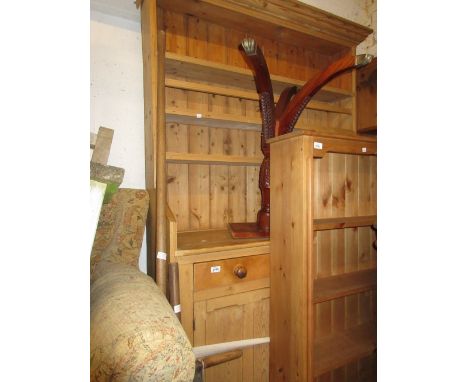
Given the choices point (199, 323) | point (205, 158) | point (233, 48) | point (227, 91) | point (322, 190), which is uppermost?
point (233, 48)

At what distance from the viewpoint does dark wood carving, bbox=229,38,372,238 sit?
3.99 ft

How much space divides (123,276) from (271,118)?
98cm

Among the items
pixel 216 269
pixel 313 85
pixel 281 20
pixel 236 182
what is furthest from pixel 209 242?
pixel 281 20

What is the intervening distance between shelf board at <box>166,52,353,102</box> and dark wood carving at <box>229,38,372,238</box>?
0.11 metres

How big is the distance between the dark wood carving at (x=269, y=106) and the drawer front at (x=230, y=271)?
5.2 inches

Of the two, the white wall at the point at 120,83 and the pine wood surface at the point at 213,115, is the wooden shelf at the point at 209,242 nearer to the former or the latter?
the pine wood surface at the point at 213,115

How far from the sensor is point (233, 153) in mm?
1659

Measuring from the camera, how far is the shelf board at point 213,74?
1.34 meters

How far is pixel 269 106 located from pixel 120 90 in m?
0.77

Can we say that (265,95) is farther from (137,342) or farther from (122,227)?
(137,342)

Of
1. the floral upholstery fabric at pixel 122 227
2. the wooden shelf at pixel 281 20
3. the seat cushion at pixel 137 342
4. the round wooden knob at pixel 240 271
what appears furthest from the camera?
the wooden shelf at pixel 281 20

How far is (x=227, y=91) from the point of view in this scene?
1.42 m

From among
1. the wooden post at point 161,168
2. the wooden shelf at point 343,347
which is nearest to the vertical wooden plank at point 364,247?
the wooden shelf at point 343,347
